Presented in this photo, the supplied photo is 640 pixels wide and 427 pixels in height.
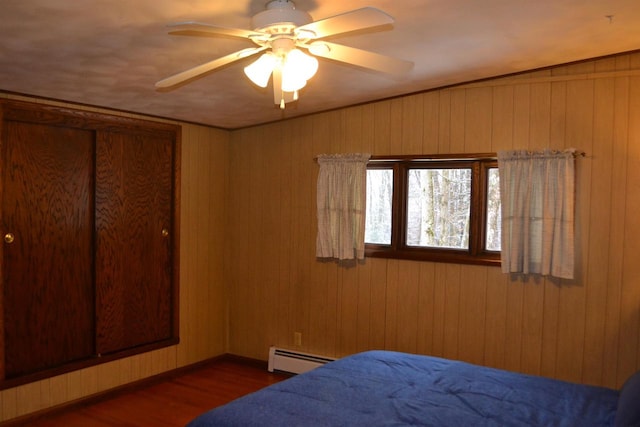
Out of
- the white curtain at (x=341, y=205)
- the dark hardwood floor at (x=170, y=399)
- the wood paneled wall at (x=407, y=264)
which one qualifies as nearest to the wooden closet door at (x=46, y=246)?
the wood paneled wall at (x=407, y=264)

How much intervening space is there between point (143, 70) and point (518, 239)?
2.60 metres

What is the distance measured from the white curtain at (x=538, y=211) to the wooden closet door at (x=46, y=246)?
298 cm

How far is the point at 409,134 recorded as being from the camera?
395 cm

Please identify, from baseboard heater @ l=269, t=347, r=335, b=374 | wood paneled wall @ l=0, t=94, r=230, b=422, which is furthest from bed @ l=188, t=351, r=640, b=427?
wood paneled wall @ l=0, t=94, r=230, b=422

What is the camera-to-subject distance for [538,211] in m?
3.41

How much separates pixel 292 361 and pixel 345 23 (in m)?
3.28

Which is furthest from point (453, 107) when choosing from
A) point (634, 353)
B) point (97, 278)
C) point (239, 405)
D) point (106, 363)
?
point (106, 363)

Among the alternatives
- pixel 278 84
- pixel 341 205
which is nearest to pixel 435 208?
pixel 341 205

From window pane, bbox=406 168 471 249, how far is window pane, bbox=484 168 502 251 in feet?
0.47

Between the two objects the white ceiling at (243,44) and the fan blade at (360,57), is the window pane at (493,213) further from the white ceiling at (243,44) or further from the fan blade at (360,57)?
the fan blade at (360,57)

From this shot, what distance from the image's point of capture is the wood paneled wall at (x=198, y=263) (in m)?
4.33

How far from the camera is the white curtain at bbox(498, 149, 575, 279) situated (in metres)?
3.29

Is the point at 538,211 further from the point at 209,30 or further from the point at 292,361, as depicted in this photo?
the point at 209,30

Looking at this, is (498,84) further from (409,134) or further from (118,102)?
(118,102)
